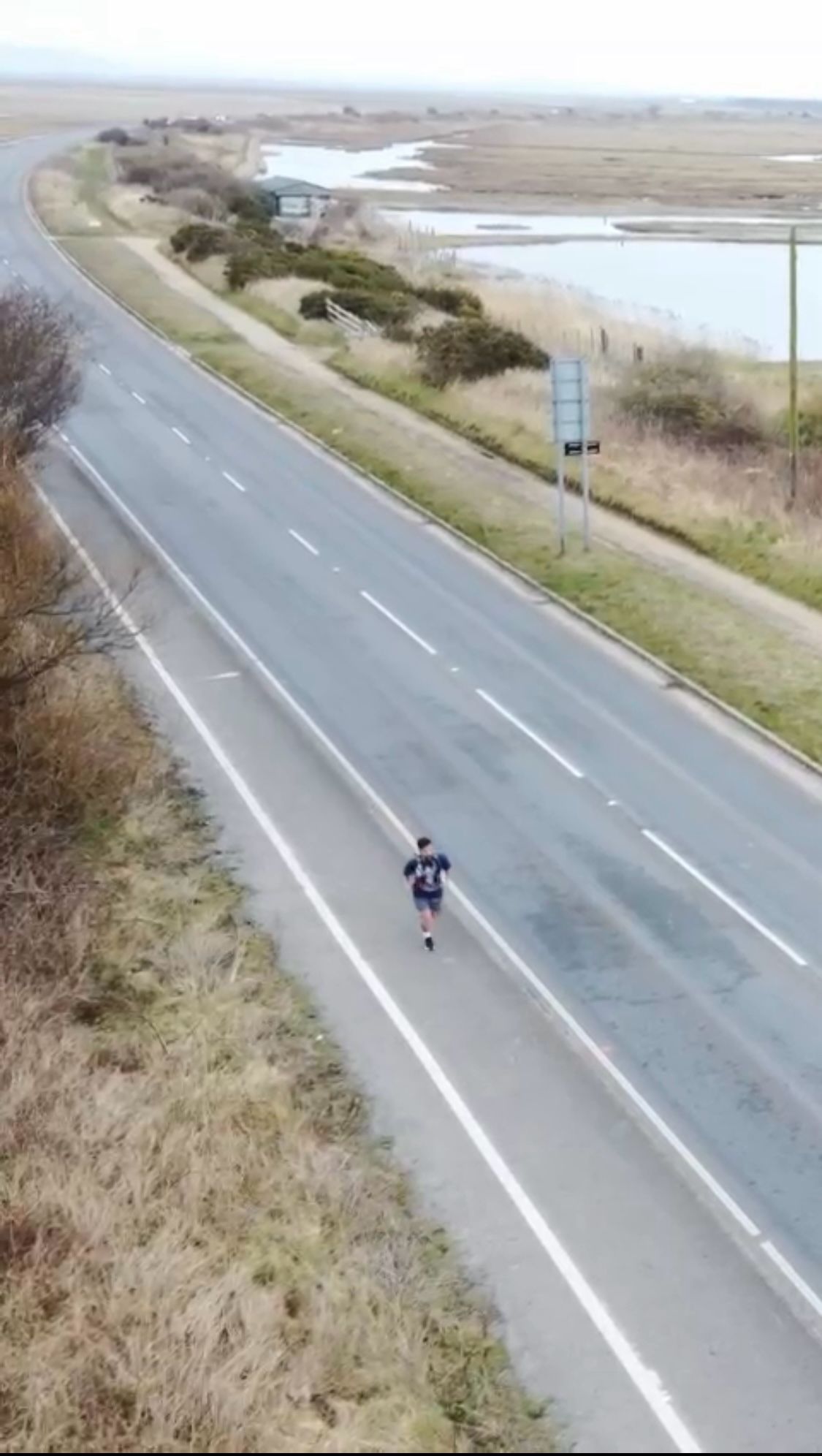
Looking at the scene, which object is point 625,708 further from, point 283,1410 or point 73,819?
point 283,1410

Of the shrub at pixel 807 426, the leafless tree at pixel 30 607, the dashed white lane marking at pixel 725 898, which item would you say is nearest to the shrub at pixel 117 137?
the shrub at pixel 807 426

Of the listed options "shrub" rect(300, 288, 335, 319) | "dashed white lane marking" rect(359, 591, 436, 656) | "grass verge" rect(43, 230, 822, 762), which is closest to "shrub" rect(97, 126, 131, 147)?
"shrub" rect(300, 288, 335, 319)

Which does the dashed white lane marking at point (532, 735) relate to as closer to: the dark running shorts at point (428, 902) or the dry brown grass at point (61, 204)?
the dark running shorts at point (428, 902)

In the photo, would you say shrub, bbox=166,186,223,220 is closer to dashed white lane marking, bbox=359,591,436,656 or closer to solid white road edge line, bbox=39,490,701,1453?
dashed white lane marking, bbox=359,591,436,656

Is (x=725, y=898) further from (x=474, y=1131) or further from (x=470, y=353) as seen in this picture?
(x=470, y=353)

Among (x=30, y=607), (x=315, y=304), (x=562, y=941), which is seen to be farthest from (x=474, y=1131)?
(x=315, y=304)

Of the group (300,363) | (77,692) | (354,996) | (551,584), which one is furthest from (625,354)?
(354,996)
